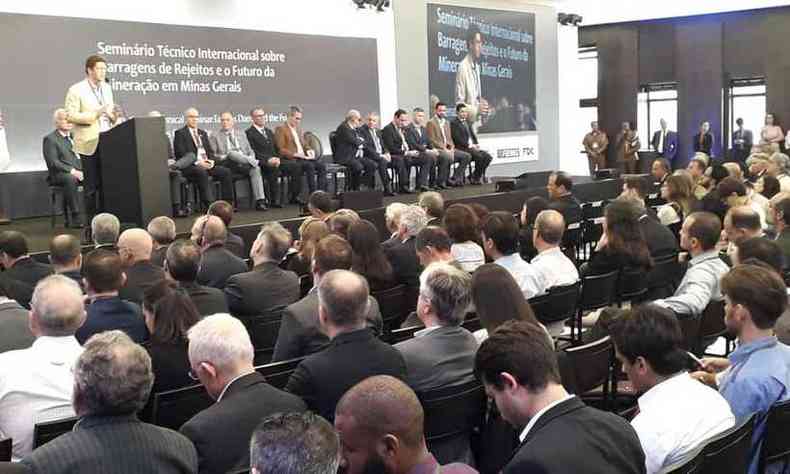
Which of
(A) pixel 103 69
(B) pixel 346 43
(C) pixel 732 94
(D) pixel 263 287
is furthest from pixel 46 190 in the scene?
(C) pixel 732 94

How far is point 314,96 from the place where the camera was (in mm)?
13266

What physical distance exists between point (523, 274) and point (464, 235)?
2.69ft

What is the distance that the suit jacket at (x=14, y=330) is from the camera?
3619 millimetres

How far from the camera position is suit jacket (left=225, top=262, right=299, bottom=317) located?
4516 millimetres

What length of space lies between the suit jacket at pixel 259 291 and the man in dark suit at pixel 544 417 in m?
2.52

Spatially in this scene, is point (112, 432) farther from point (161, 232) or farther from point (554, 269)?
point (161, 232)

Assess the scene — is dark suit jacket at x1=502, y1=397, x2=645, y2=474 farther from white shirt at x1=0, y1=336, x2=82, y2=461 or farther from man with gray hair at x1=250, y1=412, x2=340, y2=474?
white shirt at x1=0, y1=336, x2=82, y2=461

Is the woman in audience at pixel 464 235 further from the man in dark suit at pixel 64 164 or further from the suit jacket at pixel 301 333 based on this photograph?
the man in dark suit at pixel 64 164

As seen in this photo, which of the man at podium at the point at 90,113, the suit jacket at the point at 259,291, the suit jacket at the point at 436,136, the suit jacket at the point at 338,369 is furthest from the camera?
the suit jacket at the point at 436,136

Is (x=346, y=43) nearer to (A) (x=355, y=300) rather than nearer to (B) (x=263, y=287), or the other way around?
(B) (x=263, y=287)

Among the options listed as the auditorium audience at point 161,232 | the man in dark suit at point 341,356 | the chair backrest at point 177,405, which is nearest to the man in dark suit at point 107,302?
the chair backrest at point 177,405

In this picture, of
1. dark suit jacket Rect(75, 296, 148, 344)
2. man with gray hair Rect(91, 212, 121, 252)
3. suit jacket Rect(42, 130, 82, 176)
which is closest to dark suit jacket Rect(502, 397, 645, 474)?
dark suit jacket Rect(75, 296, 148, 344)

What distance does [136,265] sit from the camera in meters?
4.78

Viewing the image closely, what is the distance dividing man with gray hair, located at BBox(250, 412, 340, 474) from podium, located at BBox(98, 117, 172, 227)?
614 cm
